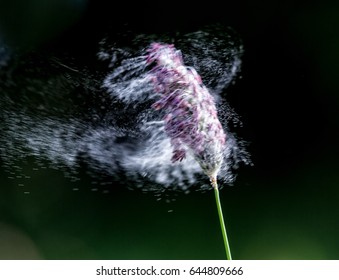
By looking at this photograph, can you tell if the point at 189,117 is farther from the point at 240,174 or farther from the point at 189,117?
the point at 240,174

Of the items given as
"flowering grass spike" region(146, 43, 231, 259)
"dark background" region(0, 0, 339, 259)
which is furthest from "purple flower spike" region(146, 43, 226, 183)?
"dark background" region(0, 0, 339, 259)

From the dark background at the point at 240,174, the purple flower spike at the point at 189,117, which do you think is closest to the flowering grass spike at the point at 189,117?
the purple flower spike at the point at 189,117

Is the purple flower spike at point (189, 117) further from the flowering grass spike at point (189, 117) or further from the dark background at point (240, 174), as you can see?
the dark background at point (240, 174)

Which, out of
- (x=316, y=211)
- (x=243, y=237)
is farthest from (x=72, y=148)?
(x=316, y=211)

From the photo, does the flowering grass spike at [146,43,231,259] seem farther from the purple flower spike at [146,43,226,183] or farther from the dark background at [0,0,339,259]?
the dark background at [0,0,339,259]

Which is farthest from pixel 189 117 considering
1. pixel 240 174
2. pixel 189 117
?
pixel 240 174

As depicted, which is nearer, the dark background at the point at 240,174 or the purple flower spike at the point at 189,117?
the purple flower spike at the point at 189,117

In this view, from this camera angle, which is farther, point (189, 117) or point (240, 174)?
point (240, 174)
